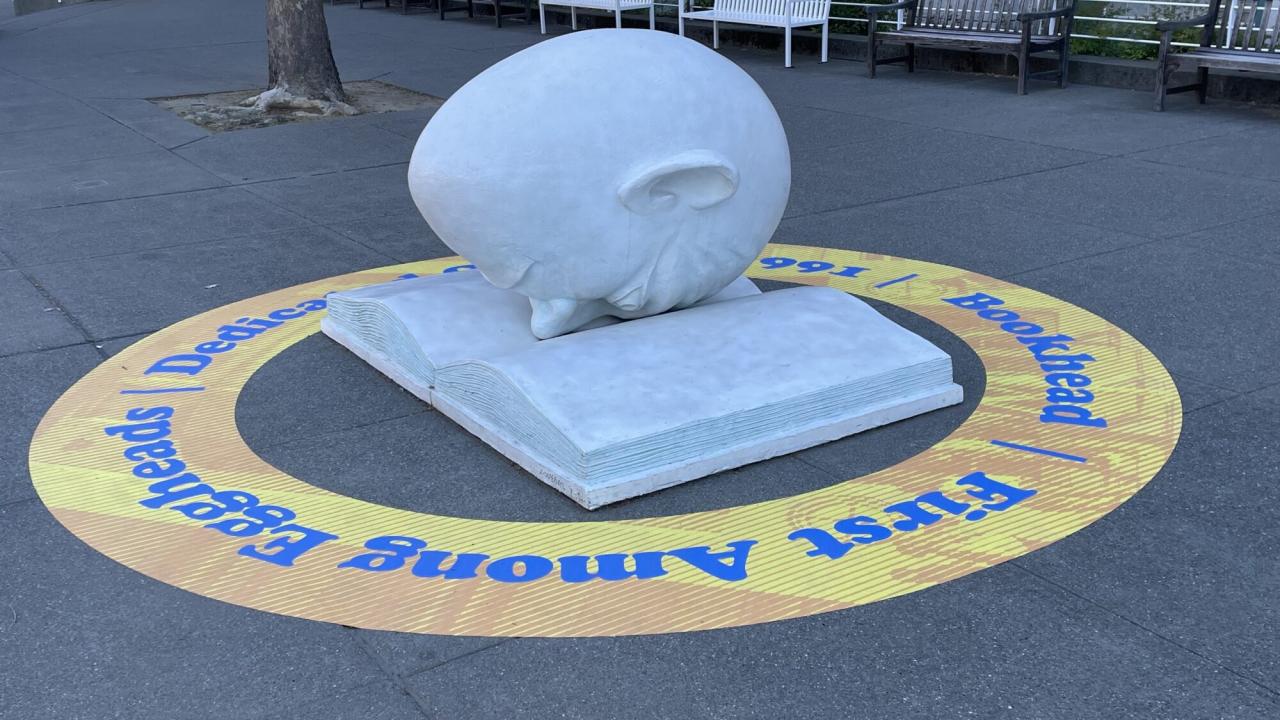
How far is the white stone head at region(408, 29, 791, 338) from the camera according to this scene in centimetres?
485

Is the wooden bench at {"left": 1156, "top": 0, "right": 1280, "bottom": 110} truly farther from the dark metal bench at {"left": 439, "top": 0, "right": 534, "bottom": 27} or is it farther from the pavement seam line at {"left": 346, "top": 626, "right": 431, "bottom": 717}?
the dark metal bench at {"left": 439, "top": 0, "right": 534, "bottom": 27}

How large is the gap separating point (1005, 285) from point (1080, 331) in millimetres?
839

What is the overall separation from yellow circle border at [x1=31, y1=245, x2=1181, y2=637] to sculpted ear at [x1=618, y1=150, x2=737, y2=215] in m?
1.37

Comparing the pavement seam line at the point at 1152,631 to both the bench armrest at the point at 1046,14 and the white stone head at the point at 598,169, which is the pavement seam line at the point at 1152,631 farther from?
the bench armrest at the point at 1046,14

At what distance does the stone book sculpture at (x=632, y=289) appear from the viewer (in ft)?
15.2

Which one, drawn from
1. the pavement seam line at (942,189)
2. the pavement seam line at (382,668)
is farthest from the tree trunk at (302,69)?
the pavement seam line at (382,668)

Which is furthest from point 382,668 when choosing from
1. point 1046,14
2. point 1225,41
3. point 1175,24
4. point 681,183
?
point 1225,41

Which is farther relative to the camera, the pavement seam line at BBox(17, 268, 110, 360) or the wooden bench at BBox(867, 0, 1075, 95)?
the wooden bench at BBox(867, 0, 1075, 95)

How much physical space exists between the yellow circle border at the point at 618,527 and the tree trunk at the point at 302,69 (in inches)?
309

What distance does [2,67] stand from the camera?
1786 centimetres

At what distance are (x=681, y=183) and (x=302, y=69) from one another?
355 inches

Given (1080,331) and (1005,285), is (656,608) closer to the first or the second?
(1080,331)

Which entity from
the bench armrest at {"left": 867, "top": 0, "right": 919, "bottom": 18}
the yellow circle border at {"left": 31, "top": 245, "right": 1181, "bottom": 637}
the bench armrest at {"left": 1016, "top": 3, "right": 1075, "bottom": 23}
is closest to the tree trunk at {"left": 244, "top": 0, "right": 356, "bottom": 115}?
the bench armrest at {"left": 867, "top": 0, "right": 919, "bottom": 18}

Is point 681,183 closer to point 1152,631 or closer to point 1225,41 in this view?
point 1152,631
